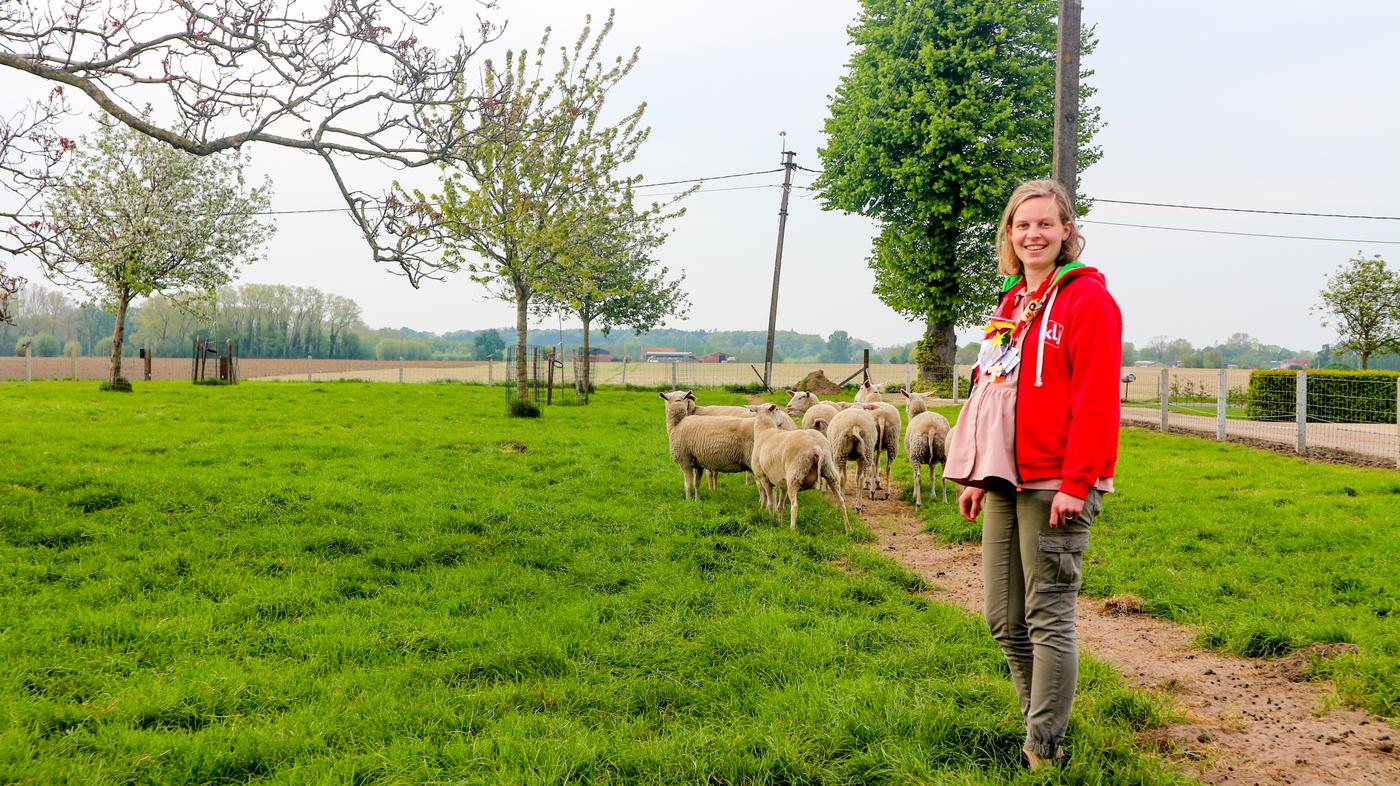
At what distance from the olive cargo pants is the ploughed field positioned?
0.37 meters

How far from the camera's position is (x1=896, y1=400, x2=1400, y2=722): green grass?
4.82 m

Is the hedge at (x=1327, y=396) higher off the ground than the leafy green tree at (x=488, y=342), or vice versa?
the leafy green tree at (x=488, y=342)

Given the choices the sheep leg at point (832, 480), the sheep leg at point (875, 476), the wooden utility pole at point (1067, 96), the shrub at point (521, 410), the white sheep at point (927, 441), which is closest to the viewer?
the wooden utility pole at point (1067, 96)

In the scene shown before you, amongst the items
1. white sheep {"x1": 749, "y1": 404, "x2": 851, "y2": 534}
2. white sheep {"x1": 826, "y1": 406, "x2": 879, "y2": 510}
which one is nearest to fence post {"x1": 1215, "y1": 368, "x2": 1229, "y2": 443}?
white sheep {"x1": 826, "y1": 406, "x2": 879, "y2": 510}

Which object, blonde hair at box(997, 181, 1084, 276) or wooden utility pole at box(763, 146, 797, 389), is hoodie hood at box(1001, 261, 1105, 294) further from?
wooden utility pole at box(763, 146, 797, 389)

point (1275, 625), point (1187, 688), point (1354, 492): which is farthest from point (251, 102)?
point (1354, 492)

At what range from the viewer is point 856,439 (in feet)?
31.1

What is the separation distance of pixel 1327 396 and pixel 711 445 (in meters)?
15.9

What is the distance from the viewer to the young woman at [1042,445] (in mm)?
2781

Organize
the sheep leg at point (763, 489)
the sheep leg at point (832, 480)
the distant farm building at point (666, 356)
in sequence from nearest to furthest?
the sheep leg at point (832, 480)
the sheep leg at point (763, 489)
the distant farm building at point (666, 356)

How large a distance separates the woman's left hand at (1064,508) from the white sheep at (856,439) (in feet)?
21.6

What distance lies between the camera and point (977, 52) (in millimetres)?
24797

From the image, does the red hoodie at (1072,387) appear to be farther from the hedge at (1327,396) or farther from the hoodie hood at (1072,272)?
the hedge at (1327,396)

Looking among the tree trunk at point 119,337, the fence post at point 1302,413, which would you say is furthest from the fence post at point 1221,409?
the tree trunk at point 119,337
